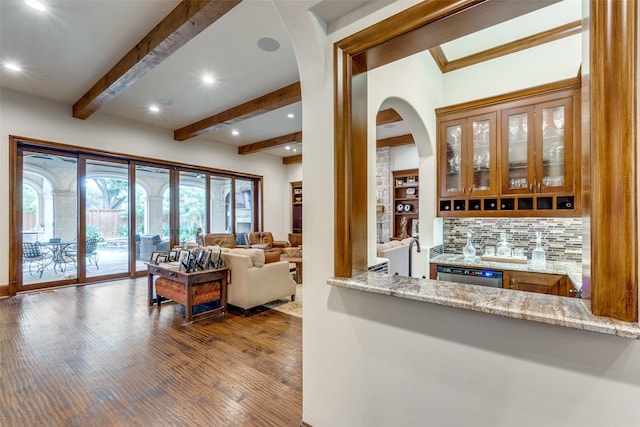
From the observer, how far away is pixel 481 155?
3.18 metres

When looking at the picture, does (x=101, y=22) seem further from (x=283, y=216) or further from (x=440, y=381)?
(x=283, y=216)

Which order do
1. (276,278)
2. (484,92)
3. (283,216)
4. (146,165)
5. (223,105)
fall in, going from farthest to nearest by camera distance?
1. (283,216)
2. (146,165)
3. (223,105)
4. (276,278)
5. (484,92)

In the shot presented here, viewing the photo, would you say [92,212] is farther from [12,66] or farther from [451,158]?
[451,158]

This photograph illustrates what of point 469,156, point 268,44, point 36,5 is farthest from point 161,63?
point 469,156

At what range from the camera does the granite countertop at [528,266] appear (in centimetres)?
238

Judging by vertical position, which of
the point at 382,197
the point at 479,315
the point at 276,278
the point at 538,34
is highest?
the point at 538,34

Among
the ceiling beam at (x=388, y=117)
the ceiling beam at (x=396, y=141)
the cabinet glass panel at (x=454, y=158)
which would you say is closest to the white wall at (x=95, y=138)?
the ceiling beam at (x=396, y=141)

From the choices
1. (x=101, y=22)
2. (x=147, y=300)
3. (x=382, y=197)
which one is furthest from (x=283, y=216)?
(x=101, y=22)

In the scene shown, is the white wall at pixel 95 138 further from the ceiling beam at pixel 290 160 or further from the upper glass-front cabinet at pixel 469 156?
the upper glass-front cabinet at pixel 469 156

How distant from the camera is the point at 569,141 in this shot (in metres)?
2.74

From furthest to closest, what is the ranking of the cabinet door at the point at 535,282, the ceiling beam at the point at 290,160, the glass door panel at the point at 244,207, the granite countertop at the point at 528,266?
the ceiling beam at the point at 290,160 < the glass door panel at the point at 244,207 < the cabinet door at the point at 535,282 < the granite countertop at the point at 528,266

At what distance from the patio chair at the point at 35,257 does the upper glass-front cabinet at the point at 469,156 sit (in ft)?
22.1

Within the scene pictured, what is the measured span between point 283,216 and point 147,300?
558cm

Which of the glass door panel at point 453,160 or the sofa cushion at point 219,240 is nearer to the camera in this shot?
the glass door panel at point 453,160
